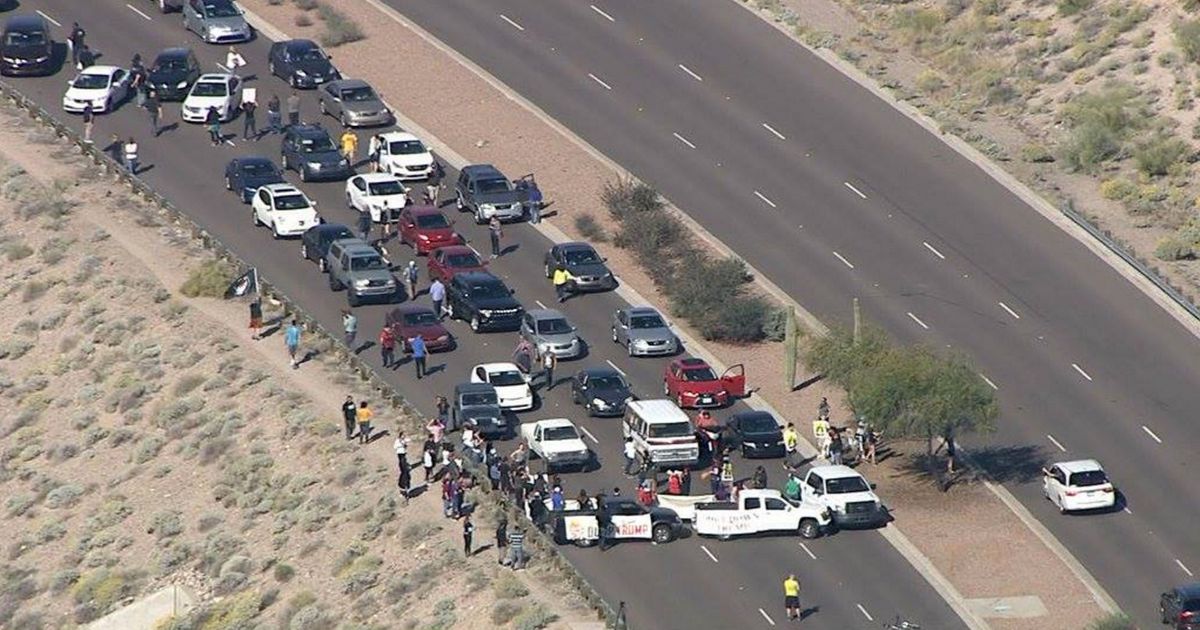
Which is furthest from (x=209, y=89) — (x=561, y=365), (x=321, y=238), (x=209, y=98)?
(x=561, y=365)

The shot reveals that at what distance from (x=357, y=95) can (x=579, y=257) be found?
47.7 ft

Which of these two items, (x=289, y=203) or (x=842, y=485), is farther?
(x=289, y=203)

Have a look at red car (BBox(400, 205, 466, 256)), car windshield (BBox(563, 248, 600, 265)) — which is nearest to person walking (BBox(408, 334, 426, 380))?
red car (BBox(400, 205, 466, 256))

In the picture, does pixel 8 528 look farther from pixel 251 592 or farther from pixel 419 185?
pixel 419 185

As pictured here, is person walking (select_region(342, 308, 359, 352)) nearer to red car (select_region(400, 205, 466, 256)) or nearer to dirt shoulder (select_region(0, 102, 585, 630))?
dirt shoulder (select_region(0, 102, 585, 630))

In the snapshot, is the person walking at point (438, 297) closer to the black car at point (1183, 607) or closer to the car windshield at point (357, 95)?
the car windshield at point (357, 95)

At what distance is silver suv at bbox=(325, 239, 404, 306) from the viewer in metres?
87.2

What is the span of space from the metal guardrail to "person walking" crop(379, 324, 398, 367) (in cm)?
63

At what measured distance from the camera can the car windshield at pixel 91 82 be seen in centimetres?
10106

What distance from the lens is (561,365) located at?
8506cm

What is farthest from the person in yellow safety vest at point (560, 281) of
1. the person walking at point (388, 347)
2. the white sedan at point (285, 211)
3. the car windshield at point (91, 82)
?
the car windshield at point (91, 82)

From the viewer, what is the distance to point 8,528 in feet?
269

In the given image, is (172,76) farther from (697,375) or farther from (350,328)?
(697,375)

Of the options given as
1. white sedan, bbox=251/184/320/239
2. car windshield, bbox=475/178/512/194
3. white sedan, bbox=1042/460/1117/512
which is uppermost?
white sedan, bbox=1042/460/1117/512
